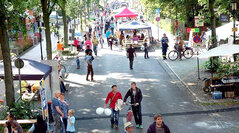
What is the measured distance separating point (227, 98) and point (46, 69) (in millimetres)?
7435

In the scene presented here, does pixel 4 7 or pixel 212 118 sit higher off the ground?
pixel 4 7

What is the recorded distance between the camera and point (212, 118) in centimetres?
1476

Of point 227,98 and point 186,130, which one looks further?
point 227,98

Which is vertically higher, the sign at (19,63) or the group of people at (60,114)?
the sign at (19,63)

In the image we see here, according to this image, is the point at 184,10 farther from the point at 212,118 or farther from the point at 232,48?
the point at 212,118

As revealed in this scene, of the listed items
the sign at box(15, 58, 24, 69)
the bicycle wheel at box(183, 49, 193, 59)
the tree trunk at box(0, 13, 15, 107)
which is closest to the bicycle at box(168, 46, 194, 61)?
the bicycle wheel at box(183, 49, 193, 59)

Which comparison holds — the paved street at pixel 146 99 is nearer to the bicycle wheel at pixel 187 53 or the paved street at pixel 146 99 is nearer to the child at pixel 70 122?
the child at pixel 70 122

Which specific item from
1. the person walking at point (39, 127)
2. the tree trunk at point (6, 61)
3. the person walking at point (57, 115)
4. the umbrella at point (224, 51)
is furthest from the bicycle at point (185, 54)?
the person walking at point (39, 127)

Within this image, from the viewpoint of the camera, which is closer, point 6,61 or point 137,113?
point 6,61

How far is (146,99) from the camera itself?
17.8 meters

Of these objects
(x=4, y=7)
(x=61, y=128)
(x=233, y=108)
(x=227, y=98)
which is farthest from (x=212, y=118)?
(x=4, y=7)

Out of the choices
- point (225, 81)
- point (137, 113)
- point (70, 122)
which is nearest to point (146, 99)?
point (225, 81)

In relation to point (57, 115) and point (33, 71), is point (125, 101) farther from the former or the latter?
point (33, 71)

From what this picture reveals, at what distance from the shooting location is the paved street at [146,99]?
14.0 metres
